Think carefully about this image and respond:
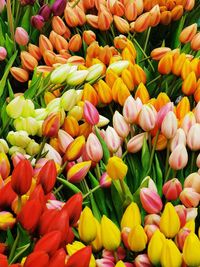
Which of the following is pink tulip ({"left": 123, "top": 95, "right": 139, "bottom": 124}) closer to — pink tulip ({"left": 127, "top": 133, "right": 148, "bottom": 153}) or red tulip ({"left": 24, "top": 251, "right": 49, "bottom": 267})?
pink tulip ({"left": 127, "top": 133, "right": 148, "bottom": 153})

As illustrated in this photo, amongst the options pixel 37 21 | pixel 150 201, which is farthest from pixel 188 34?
pixel 150 201

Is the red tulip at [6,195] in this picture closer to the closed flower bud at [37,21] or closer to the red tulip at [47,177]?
the red tulip at [47,177]

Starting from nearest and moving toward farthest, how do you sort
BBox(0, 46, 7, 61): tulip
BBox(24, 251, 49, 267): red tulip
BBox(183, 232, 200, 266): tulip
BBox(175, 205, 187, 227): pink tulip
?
BBox(24, 251, 49, 267): red tulip, BBox(183, 232, 200, 266): tulip, BBox(175, 205, 187, 227): pink tulip, BBox(0, 46, 7, 61): tulip

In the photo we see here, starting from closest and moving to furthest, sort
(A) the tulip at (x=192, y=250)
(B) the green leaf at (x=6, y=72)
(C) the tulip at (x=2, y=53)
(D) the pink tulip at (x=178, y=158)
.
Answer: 1. (A) the tulip at (x=192, y=250)
2. (D) the pink tulip at (x=178, y=158)
3. (B) the green leaf at (x=6, y=72)
4. (C) the tulip at (x=2, y=53)

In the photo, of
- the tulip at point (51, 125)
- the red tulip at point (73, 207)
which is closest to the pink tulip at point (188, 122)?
the tulip at point (51, 125)

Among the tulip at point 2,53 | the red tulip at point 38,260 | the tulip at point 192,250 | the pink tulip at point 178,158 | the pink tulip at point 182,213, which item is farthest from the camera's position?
the tulip at point 2,53

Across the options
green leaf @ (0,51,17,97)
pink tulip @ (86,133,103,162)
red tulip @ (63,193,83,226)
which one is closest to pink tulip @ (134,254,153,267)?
red tulip @ (63,193,83,226)
